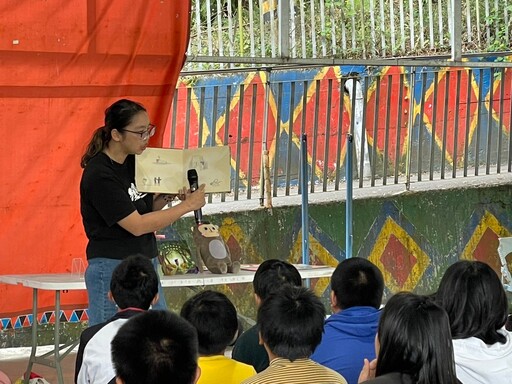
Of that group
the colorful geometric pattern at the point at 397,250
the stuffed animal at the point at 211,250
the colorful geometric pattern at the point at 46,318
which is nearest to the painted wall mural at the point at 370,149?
the colorful geometric pattern at the point at 397,250

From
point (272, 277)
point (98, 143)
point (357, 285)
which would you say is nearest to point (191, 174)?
point (98, 143)

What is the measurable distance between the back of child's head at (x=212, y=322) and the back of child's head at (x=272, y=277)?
2.36ft

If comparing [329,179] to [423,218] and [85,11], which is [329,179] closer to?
[423,218]

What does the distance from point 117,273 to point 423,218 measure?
4.78m

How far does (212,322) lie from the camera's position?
352 centimetres

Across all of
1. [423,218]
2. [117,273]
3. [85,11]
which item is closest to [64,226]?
[85,11]

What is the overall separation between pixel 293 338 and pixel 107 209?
1501 millimetres

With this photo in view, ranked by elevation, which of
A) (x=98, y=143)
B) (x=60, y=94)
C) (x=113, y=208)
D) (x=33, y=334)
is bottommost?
(x=33, y=334)

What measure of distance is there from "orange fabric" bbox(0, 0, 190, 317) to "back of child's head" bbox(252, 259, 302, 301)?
167 cm

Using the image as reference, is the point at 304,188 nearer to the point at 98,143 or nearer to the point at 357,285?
the point at 98,143

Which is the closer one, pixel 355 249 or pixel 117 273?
pixel 117 273

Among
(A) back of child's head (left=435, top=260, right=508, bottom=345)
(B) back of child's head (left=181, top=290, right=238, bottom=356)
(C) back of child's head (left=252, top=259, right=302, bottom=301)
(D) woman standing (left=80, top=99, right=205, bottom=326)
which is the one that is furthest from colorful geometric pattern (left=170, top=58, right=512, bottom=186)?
(A) back of child's head (left=435, top=260, right=508, bottom=345)

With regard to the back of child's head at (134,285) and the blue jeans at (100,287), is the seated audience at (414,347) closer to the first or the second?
the back of child's head at (134,285)

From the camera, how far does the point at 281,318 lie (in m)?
3.26
